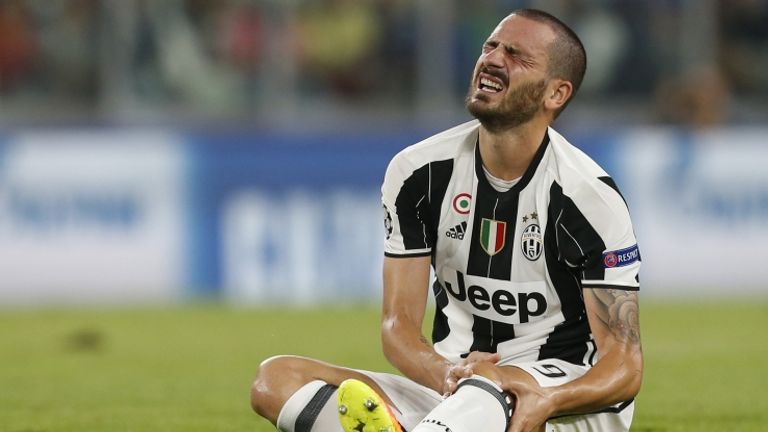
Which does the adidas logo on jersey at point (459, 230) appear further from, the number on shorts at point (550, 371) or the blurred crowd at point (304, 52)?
the blurred crowd at point (304, 52)

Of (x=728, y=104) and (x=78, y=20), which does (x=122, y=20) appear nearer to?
(x=78, y=20)

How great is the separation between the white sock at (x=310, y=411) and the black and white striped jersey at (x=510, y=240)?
21.4 inches

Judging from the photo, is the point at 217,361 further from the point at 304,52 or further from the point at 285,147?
the point at 304,52

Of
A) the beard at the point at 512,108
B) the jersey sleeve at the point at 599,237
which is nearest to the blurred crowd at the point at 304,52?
the beard at the point at 512,108

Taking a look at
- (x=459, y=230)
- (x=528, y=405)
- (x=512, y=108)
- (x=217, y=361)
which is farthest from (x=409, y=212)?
(x=217, y=361)

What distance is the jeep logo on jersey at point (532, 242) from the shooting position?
17.3ft

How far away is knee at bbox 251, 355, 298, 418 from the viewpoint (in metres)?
5.21

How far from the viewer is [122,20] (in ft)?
46.3

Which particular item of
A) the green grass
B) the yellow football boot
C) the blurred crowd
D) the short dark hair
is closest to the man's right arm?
the yellow football boot

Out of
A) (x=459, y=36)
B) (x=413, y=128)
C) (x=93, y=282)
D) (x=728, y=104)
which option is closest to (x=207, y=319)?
(x=93, y=282)

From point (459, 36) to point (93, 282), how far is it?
4128 millimetres

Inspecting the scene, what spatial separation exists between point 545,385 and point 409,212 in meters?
0.88

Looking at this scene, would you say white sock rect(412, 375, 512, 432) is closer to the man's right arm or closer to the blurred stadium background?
the man's right arm

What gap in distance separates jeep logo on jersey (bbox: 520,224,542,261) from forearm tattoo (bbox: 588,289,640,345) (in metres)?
0.31
